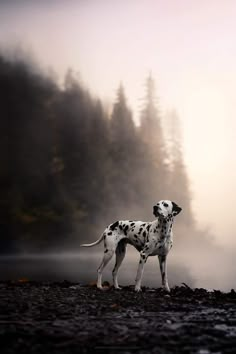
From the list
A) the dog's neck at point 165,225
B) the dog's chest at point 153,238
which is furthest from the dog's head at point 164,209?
the dog's chest at point 153,238

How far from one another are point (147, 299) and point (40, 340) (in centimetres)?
470

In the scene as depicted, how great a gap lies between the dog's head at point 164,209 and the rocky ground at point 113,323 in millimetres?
1979

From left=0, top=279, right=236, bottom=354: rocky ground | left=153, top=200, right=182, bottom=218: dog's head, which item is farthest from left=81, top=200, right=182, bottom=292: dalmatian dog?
left=0, top=279, right=236, bottom=354: rocky ground

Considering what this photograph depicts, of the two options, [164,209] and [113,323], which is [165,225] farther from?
[113,323]

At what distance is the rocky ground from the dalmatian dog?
1.39m

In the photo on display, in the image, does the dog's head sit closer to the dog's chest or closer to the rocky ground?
the dog's chest

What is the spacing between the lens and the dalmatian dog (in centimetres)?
1298

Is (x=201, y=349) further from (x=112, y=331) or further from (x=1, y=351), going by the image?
(x=1, y=351)

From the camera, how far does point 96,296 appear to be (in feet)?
37.3

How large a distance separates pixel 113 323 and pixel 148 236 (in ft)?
17.3

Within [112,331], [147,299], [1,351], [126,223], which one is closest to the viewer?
[1,351]

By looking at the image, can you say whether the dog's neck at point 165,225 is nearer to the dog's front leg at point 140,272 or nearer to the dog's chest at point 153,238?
the dog's chest at point 153,238

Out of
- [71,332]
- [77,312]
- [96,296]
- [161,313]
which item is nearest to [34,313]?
[77,312]

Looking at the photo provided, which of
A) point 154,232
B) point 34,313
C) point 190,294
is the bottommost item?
point 34,313
